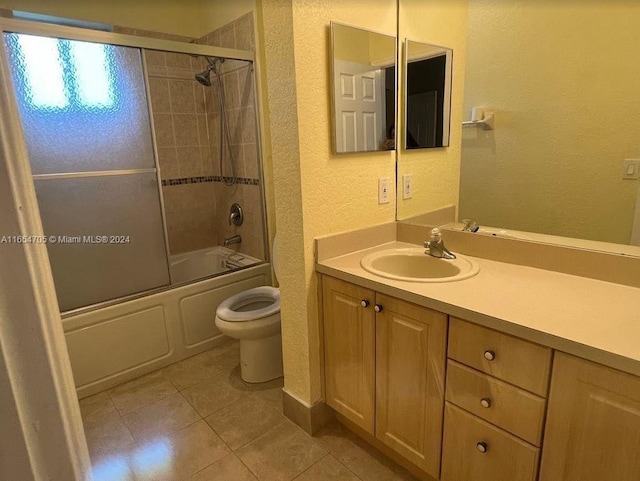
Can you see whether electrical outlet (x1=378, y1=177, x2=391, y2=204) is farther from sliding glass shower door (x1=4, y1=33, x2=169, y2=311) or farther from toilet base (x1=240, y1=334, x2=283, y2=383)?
sliding glass shower door (x1=4, y1=33, x2=169, y2=311)

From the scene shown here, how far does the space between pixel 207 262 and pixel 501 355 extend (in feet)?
8.21

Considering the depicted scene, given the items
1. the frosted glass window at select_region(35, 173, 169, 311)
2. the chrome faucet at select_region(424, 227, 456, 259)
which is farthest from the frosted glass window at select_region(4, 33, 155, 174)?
the chrome faucet at select_region(424, 227, 456, 259)

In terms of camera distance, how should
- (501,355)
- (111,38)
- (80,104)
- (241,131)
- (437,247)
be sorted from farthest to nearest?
(241,131) → (80,104) → (111,38) → (437,247) → (501,355)

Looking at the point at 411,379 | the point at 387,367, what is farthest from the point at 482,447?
the point at 387,367

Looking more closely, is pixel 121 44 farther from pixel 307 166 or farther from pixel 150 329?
pixel 150 329

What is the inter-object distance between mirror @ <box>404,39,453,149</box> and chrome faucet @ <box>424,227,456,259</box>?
47cm

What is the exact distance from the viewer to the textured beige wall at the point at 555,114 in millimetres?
1312

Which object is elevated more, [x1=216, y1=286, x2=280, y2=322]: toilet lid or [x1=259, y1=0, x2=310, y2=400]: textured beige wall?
[x1=259, y1=0, x2=310, y2=400]: textured beige wall

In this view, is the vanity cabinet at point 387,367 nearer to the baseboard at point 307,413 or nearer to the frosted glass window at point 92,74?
the baseboard at point 307,413

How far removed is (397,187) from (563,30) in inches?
34.2

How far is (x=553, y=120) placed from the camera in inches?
57.4

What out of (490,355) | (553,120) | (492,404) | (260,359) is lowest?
(260,359)

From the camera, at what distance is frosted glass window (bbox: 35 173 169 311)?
7.13 ft

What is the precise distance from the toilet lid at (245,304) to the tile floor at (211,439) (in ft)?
1.34
